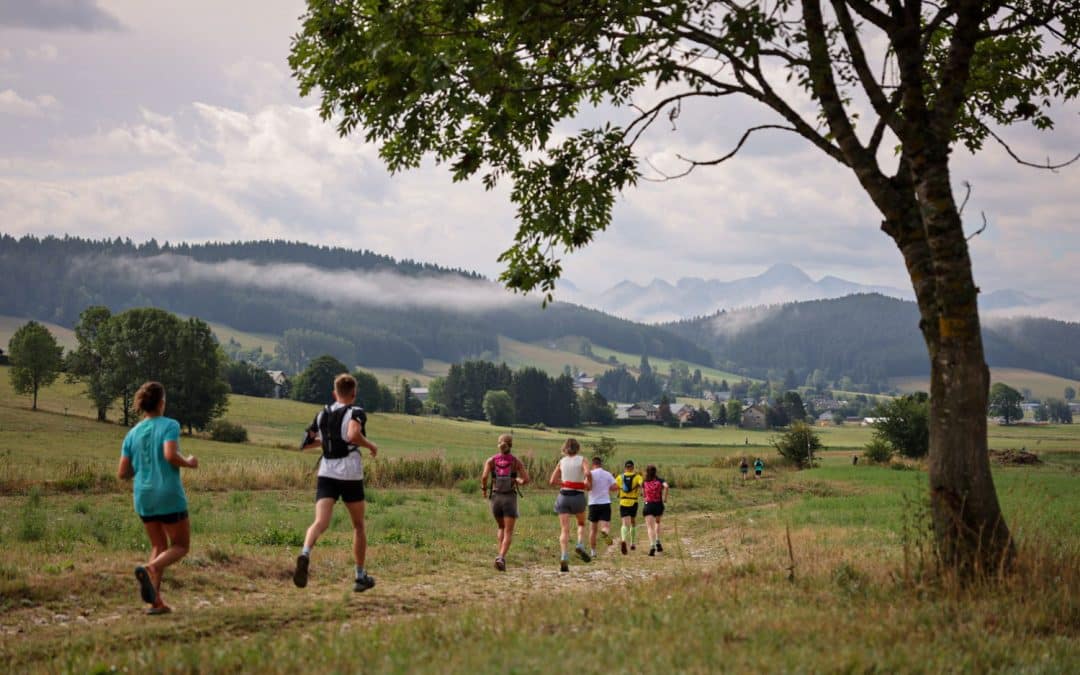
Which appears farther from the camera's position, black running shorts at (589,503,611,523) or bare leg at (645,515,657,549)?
bare leg at (645,515,657,549)

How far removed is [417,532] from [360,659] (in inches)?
552

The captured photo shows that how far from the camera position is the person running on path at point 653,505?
63.0 feet

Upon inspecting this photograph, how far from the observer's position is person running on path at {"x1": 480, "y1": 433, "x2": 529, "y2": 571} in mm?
14594

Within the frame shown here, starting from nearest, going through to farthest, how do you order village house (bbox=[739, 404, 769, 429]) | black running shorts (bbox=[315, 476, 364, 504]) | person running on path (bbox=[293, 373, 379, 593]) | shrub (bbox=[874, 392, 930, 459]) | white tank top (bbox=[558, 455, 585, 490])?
person running on path (bbox=[293, 373, 379, 593])
black running shorts (bbox=[315, 476, 364, 504])
white tank top (bbox=[558, 455, 585, 490])
shrub (bbox=[874, 392, 930, 459])
village house (bbox=[739, 404, 769, 429])

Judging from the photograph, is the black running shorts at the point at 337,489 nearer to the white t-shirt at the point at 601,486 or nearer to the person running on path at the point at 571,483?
the person running on path at the point at 571,483

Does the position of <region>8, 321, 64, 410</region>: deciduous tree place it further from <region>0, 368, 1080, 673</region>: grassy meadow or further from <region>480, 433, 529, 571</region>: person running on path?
<region>480, 433, 529, 571</region>: person running on path

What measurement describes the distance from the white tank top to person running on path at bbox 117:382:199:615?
736 centimetres

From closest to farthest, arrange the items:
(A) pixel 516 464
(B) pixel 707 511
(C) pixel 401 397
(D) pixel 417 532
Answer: (A) pixel 516 464 → (D) pixel 417 532 → (B) pixel 707 511 → (C) pixel 401 397

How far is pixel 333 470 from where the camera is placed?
10742 millimetres

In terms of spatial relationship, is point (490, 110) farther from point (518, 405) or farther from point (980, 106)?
point (518, 405)

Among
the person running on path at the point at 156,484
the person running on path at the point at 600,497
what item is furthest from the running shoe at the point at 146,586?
the person running on path at the point at 600,497

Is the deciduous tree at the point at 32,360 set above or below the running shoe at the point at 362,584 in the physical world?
above

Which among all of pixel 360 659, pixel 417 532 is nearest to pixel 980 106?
pixel 360 659

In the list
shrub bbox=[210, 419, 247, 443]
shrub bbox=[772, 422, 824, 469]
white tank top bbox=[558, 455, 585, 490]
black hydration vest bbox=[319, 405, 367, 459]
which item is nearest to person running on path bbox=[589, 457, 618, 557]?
white tank top bbox=[558, 455, 585, 490]
